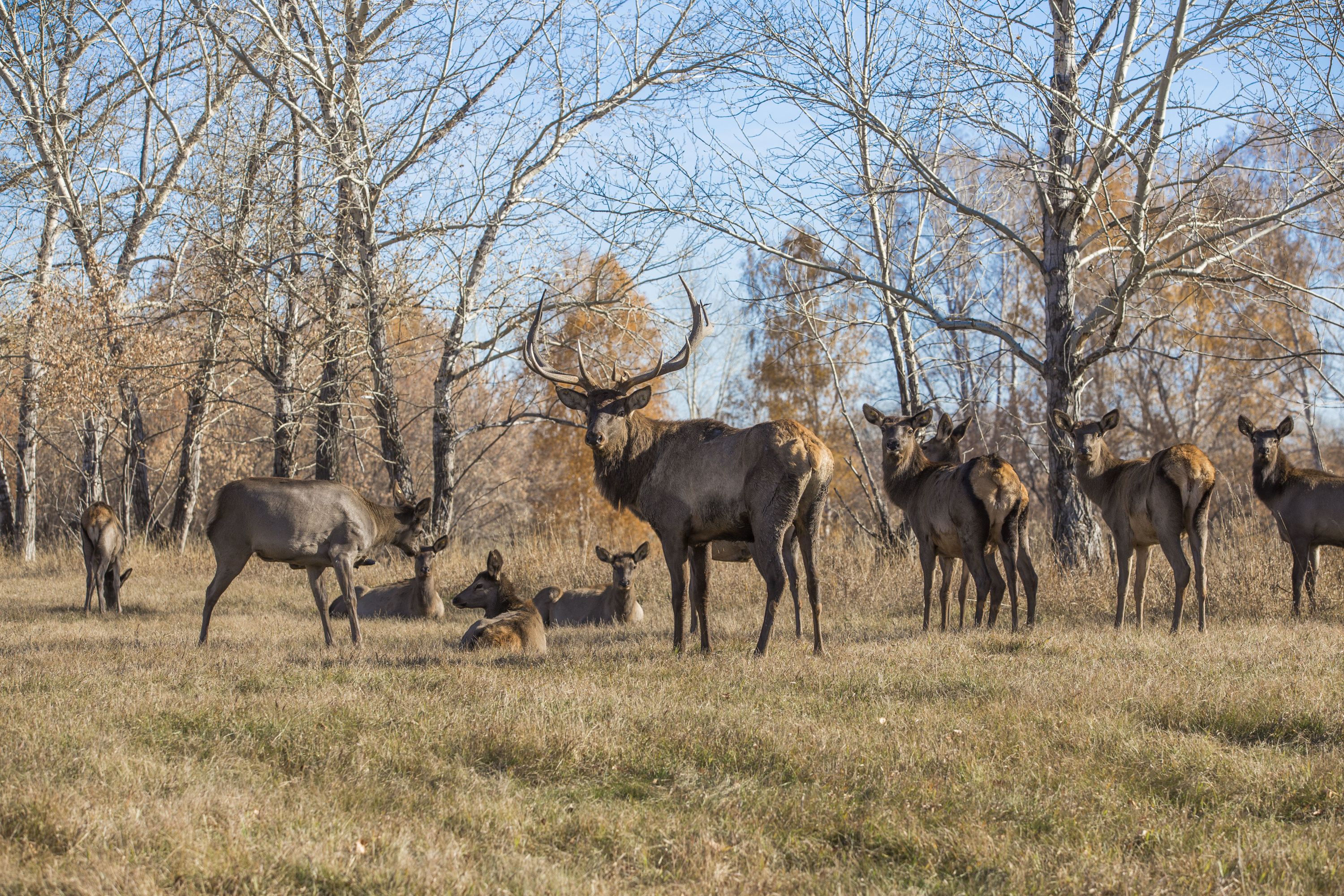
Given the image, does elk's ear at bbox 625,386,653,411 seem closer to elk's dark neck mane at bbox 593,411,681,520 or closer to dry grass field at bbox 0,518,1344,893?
elk's dark neck mane at bbox 593,411,681,520

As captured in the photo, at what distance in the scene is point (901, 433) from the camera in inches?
455

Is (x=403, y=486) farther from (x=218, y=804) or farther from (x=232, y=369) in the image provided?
(x=218, y=804)

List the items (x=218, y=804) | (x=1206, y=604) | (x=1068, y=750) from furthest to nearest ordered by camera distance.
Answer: (x=1206, y=604)
(x=1068, y=750)
(x=218, y=804)

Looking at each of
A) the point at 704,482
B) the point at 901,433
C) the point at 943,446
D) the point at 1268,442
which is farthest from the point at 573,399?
the point at 1268,442

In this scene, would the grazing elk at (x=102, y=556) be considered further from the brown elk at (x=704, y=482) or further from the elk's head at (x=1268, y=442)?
the elk's head at (x=1268, y=442)

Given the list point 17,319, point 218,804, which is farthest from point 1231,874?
point 17,319

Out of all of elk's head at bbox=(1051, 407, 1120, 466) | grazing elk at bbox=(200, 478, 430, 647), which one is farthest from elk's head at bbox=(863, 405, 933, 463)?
grazing elk at bbox=(200, 478, 430, 647)

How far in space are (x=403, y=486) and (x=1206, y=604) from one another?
37.7 ft

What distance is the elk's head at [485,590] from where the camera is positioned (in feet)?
40.6

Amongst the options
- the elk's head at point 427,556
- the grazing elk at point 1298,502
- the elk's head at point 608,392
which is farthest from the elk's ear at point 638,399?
the grazing elk at point 1298,502

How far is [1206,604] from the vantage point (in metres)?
11.0

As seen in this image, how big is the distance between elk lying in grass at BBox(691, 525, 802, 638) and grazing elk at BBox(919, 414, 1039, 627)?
1621mm

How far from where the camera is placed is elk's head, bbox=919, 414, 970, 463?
12961mm

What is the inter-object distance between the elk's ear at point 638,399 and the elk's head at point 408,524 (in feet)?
10.1
